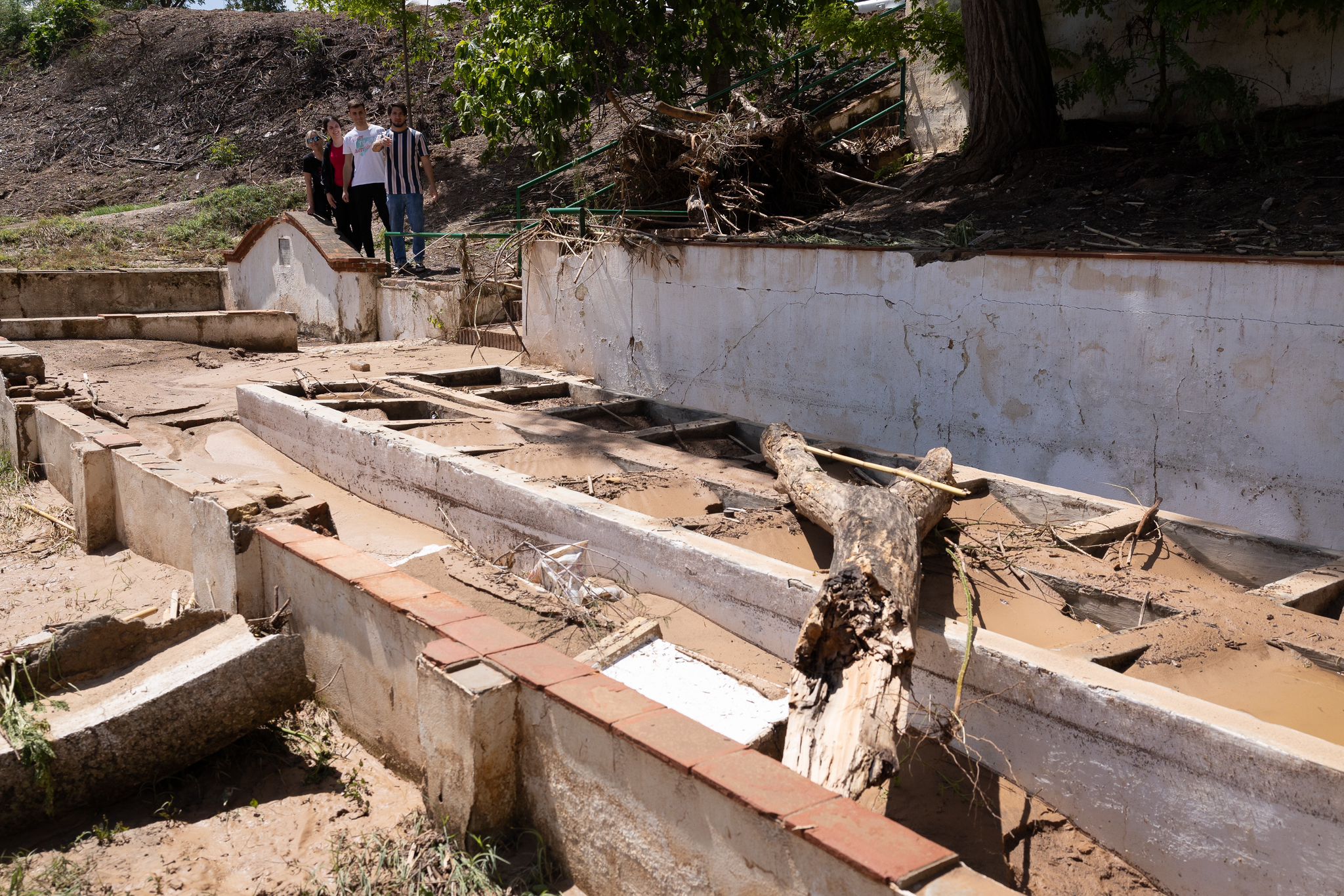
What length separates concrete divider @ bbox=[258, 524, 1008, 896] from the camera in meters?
2.49

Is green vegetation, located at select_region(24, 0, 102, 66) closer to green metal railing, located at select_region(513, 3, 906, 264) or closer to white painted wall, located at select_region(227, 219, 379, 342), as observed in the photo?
white painted wall, located at select_region(227, 219, 379, 342)

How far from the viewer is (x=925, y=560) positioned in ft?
18.0

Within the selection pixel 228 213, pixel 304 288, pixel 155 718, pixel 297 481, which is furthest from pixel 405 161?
pixel 155 718

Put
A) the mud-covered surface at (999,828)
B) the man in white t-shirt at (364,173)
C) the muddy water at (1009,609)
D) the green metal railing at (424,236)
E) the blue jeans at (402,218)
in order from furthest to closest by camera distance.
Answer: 1. the blue jeans at (402,218)
2. the man in white t-shirt at (364,173)
3. the green metal railing at (424,236)
4. the muddy water at (1009,609)
5. the mud-covered surface at (999,828)

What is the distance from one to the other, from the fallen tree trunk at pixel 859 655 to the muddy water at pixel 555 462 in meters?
2.31

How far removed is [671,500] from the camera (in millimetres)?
6422

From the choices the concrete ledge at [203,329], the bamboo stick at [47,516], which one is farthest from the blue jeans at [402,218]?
the bamboo stick at [47,516]

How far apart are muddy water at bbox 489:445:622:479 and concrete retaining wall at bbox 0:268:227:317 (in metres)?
9.19

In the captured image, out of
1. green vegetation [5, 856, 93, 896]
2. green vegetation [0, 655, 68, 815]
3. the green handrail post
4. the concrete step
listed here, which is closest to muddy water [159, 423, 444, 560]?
green vegetation [0, 655, 68, 815]

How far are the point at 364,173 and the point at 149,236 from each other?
6.73 m

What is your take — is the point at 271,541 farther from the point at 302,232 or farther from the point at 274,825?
the point at 302,232

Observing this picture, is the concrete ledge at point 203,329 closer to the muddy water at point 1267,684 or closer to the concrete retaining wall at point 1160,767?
the concrete retaining wall at point 1160,767

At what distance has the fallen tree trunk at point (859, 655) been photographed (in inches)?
132

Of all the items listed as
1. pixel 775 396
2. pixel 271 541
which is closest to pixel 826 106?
pixel 775 396
